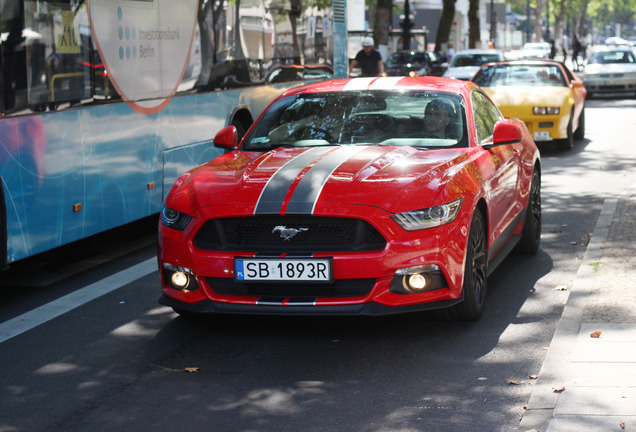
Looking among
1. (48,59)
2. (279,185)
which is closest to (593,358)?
(279,185)

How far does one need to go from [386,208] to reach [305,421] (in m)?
1.53

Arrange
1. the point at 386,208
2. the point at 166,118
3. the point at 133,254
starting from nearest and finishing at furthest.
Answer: the point at 386,208 → the point at 133,254 → the point at 166,118

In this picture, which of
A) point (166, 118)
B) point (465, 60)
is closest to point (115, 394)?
point (166, 118)

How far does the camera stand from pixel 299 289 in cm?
593

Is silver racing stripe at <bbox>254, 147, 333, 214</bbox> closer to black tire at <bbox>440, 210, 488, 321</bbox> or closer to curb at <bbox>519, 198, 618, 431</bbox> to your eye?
black tire at <bbox>440, 210, 488, 321</bbox>

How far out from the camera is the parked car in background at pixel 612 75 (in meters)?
30.7

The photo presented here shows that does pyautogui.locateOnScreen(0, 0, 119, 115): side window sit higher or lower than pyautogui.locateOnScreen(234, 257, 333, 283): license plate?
higher

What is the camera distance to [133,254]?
30.3 feet

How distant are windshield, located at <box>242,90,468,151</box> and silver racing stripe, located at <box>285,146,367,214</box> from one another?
588mm

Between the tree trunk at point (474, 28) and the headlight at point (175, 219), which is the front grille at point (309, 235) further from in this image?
the tree trunk at point (474, 28)

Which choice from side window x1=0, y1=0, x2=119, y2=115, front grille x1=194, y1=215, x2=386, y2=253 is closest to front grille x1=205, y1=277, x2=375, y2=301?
front grille x1=194, y1=215, x2=386, y2=253

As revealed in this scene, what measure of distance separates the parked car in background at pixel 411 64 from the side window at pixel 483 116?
2471 cm

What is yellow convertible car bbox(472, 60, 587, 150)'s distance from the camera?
53.9 feet

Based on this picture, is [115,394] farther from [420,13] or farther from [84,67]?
[420,13]
